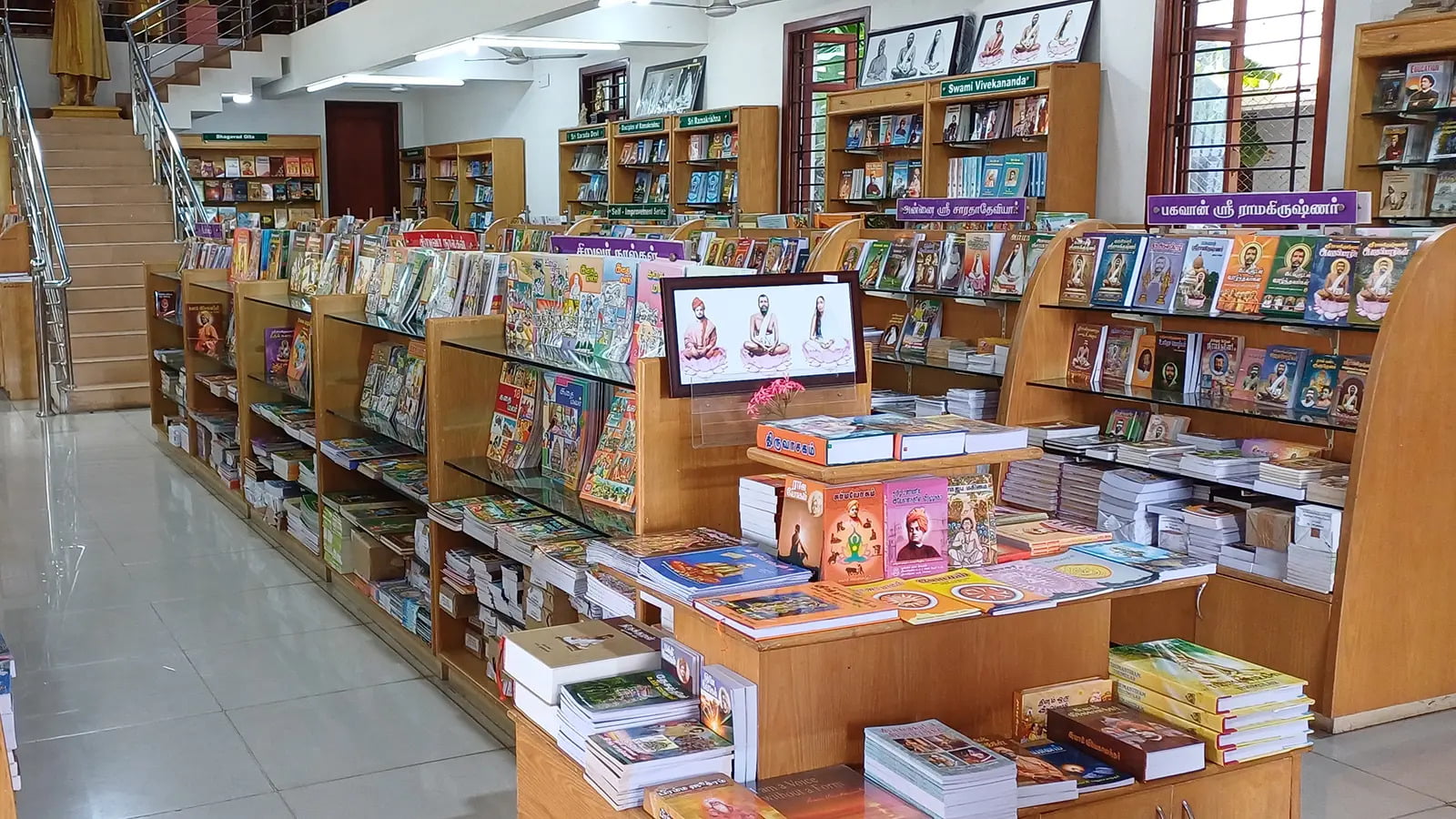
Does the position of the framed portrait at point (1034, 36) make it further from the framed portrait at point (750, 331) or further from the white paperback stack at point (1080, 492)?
the framed portrait at point (750, 331)

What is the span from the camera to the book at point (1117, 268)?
4.75 m

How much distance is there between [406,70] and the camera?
1352 centimetres

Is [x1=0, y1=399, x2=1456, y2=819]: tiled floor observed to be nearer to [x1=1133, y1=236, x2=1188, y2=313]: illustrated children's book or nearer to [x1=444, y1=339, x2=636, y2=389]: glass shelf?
[x1=444, y1=339, x2=636, y2=389]: glass shelf

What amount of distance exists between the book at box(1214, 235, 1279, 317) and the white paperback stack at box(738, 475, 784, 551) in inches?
93.8

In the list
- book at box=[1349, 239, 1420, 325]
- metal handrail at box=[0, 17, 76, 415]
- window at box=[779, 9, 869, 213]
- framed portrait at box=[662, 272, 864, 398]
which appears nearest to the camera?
framed portrait at box=[662, 272, 864, 398]

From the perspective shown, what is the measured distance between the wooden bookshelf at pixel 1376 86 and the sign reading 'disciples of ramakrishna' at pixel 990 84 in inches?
89.9

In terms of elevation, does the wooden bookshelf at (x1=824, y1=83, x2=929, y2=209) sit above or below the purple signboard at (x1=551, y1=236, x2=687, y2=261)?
→ above

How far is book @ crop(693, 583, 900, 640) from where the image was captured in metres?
2.14

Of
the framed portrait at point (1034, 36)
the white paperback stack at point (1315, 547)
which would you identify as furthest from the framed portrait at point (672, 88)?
the white paperback stack at point (1315, 547)

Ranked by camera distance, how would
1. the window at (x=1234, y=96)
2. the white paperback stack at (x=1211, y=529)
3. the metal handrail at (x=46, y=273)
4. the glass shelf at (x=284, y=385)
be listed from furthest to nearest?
the metal handrail at (x=46, y=273), the window at (x=1234, y=96), the glass shelf at (x=284, y=385), the white paperback stack at (x=1211, y=529)

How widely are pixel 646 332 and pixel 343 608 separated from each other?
2482 mm

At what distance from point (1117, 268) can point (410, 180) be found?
14.1 m

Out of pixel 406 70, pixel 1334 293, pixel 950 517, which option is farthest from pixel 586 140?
pixel 950 517

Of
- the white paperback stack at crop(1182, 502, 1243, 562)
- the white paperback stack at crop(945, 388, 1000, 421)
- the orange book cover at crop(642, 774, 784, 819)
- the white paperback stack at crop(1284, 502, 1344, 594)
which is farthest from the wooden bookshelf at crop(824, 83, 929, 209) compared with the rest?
the orange book cover at crop(642, 774, 784, 819)
